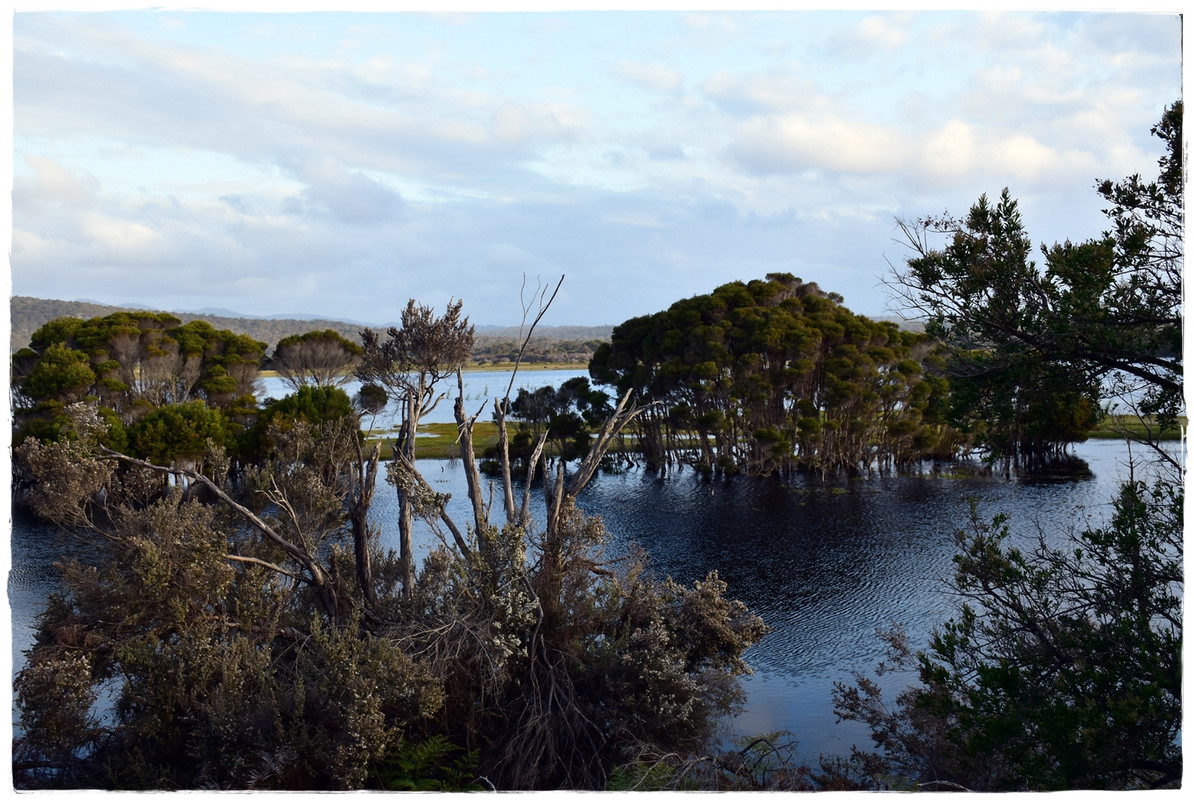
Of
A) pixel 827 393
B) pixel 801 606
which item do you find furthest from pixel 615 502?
pixel 801 606

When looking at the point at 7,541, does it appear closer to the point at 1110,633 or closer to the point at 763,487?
the point at 1110,633

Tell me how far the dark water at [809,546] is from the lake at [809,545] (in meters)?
A: 0.04

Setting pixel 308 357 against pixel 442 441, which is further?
pixel 442 441

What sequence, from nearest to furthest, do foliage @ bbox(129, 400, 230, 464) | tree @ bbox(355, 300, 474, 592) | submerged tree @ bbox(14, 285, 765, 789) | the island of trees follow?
the island of trees < submerged tree @ bbox(14, 285, 765, 789) < tree @ bbox(355, 300, 474, 592) < foliage @ bbox(129, 400, 230, 464)

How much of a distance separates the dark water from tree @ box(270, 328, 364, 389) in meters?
9.44

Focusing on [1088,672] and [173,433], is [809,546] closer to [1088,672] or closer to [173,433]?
[1088,672]

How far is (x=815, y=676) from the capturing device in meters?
13.0

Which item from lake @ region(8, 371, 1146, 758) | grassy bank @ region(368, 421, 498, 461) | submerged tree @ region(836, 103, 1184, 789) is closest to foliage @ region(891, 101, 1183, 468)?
submerged tree @ region(836, 103, 1184, 789)

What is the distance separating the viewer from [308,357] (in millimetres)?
39531

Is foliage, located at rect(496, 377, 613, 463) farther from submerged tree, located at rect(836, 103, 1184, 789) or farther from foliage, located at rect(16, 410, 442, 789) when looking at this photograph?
submerged tree, located at rect(836, 103, 1184, 789)

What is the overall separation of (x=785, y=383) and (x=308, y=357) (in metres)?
22.3

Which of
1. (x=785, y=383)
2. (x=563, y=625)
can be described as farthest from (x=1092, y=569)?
(x=785, y=383)

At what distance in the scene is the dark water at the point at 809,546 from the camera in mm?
13109

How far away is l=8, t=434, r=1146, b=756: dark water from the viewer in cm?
1311
